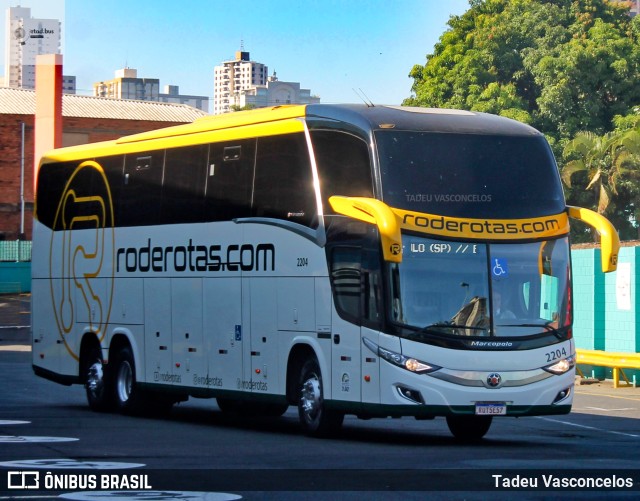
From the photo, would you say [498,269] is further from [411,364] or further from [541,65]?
[541,65]

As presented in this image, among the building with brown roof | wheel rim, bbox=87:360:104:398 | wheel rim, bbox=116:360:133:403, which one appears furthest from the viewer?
Answer: the building with brown roof

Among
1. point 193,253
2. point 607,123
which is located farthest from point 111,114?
point 193,253

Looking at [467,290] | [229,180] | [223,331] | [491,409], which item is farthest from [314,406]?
[229,180]

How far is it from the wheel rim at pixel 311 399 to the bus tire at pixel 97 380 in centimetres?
564

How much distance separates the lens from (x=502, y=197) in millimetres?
16453

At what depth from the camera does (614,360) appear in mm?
27875

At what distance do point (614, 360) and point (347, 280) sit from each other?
12717 millimetres

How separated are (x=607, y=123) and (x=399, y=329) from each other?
4433 centimetres

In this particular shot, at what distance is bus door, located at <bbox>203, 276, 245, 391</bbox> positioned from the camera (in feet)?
62.0

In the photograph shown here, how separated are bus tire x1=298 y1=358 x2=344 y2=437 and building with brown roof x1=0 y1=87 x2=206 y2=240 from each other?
57.8 m

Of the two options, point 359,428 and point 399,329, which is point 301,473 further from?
point 359,428

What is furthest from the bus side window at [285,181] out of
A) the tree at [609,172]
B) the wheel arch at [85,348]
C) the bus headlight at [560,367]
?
the tree at [609,172]

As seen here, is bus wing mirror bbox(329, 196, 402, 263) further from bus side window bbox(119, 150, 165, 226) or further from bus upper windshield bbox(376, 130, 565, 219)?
bus side window bbox(119, 150, 165, 226)

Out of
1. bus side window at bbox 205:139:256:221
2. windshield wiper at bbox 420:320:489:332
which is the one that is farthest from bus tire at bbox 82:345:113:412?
windshield wiper at bbox 420:320:489:332
